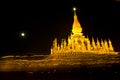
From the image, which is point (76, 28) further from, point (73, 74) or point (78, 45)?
point (73, 74)

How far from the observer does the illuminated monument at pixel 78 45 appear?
1683 inches

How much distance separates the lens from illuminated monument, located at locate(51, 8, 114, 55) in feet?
140

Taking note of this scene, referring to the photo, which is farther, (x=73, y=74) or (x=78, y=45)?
(x=78, y=45)

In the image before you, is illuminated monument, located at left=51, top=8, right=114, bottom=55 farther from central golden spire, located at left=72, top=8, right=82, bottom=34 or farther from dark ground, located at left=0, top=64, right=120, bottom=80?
dark ground, located at left=0, top=64, right=120, bottom=80

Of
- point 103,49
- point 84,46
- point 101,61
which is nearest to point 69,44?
point 84,46

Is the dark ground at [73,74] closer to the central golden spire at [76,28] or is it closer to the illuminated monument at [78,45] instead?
the illuminated monument at [78,45]

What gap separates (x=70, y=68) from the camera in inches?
817

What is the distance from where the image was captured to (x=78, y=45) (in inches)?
1823

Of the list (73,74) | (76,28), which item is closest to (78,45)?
(76,28)

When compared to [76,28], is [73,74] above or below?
below

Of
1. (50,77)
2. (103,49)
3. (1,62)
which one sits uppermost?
(103,49)

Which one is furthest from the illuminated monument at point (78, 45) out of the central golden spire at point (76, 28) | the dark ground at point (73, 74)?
the dark ground at point (73, 74)

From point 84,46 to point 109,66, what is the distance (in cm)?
2556

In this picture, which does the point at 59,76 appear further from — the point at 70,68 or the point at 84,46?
the point at 84,46
